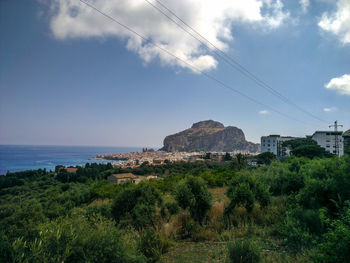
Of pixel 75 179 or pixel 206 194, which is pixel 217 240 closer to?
pixel 206 194

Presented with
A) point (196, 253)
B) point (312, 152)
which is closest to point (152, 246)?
point (196, 253)

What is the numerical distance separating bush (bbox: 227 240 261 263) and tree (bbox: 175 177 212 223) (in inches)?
159

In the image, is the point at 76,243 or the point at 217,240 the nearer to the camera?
the point at 76,243

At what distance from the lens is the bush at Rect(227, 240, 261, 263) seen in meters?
3.75

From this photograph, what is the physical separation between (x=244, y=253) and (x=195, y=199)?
14.3 feet

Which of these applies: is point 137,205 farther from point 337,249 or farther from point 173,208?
point 337,249

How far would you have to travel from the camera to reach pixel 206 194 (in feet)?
26.8

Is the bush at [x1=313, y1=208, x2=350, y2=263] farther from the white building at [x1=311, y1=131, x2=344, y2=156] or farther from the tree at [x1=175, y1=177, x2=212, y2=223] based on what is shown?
→ the white building at [x1=311, y1=131, x2=344, y2=156]

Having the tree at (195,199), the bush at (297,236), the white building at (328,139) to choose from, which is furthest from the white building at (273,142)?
the bush at (297,236)

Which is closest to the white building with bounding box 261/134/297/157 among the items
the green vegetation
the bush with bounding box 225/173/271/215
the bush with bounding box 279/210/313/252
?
the green vegetation

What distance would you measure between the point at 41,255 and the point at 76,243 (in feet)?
1.48

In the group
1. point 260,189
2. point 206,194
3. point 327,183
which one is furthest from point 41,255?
point 260,189

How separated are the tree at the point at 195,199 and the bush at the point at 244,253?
4.05 m

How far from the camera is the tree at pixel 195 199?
8.00m
